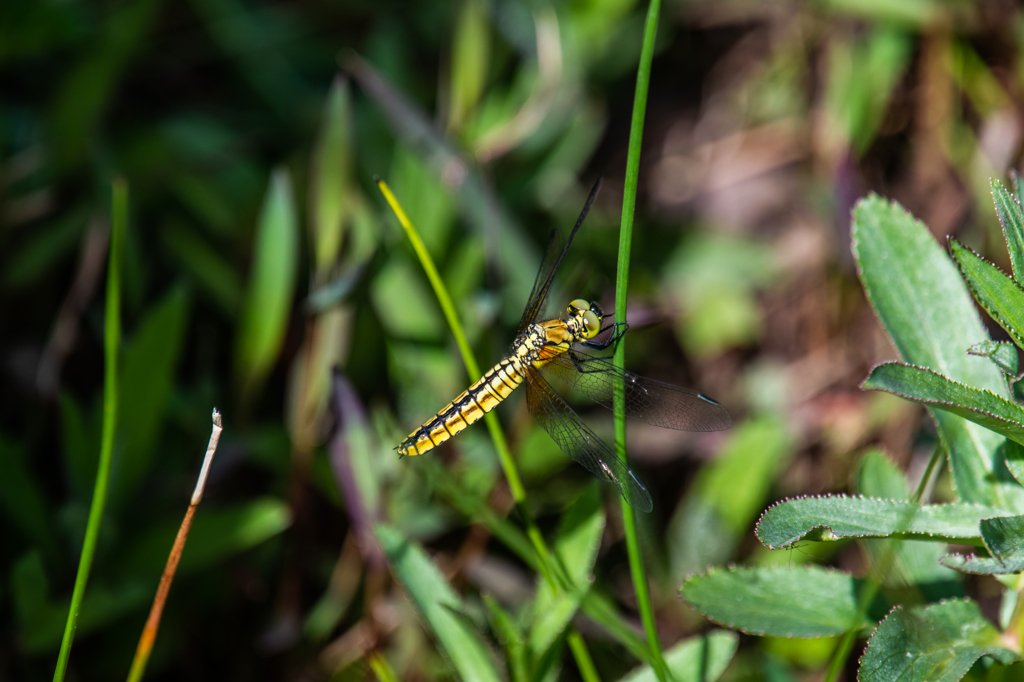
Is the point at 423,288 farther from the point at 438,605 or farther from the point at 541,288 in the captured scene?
the point at 438,605

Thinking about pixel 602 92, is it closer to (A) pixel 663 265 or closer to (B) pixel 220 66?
(A) pixel 663 265

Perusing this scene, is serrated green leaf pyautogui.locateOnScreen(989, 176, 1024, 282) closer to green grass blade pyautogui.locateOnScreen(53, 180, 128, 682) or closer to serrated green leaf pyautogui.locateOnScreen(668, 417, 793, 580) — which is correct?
serrated green leaf pyautogui.locateOnScreen(668, 417, 793, 580)

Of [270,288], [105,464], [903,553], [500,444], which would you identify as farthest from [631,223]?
[270,288]

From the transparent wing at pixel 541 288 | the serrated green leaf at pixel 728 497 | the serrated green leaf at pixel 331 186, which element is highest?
the serrated green leaf at pixel 331 186

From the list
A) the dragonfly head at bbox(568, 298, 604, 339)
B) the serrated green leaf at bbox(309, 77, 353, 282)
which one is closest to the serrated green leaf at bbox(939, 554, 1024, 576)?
the dragonfly head at bbox(568, 298, 604, 339)

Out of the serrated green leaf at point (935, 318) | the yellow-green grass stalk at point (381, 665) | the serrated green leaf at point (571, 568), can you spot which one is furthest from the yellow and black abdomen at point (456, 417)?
the serrated green leaf at point (935, 318)

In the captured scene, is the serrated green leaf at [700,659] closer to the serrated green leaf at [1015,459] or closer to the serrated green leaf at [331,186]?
the serrated green leaf at [1015,459]

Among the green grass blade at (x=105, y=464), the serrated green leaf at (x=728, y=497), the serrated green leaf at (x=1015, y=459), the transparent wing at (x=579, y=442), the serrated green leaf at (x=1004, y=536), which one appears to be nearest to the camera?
the serrated green leaf at (x=1004, y=536)
